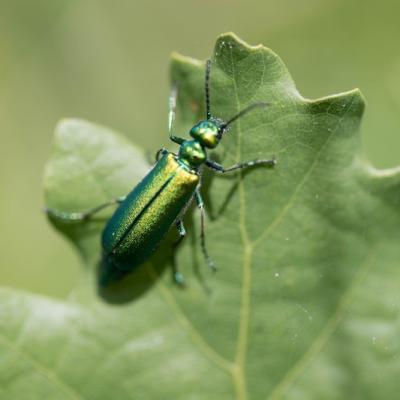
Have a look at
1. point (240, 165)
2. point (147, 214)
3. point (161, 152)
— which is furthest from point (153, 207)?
point (240, 165)

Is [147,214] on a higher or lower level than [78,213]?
lower

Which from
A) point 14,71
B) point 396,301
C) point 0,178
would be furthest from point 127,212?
point 14,71

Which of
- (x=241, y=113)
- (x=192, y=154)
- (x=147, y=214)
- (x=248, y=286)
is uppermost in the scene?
(x=241, y=113)

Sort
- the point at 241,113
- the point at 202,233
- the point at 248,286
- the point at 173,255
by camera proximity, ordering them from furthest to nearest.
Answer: the point at 173,255 < the point at 202,233 < the point at 248,286 < the point at 241,113

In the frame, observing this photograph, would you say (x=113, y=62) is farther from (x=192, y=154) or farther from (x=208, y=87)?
(x=208, y=87)

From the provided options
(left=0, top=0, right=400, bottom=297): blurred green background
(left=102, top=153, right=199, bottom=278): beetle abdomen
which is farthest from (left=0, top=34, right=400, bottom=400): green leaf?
(left=0, top=0, right=400, bottom=297): blurred green background

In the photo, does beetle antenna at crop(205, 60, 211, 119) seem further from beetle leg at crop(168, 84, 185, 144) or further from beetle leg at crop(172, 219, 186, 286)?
beetle leg at crop(172, 219, 186, 286)

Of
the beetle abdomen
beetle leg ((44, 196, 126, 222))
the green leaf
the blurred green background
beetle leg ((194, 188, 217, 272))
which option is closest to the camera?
the green leaf

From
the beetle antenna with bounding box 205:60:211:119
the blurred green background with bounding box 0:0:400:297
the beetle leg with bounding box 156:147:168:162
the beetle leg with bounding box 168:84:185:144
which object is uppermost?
the beetle antenna with bounding box 205:60:211:119
